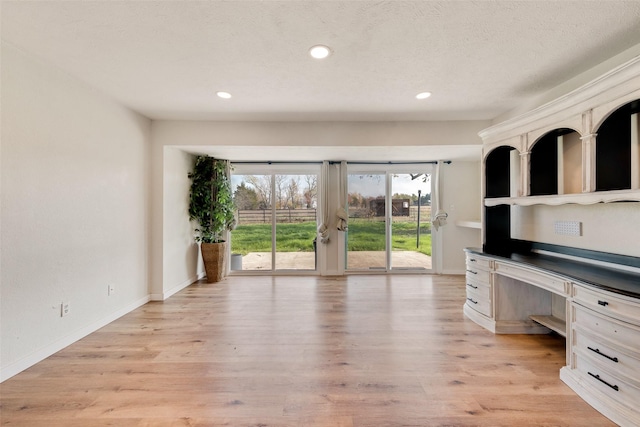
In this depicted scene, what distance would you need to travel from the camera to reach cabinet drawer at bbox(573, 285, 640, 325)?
1497 millimetres

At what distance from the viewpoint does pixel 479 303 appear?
9.45ft

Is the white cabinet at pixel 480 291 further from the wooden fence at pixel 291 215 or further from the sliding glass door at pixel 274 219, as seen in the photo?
the sliding glass door at pixel 274 219

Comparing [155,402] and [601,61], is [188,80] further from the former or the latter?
[601,61]

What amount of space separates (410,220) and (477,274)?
2.32 meters

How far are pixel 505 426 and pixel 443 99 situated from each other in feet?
9.60

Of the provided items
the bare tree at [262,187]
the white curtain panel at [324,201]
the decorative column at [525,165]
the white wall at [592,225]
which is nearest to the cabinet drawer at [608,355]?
the white wall at [592,225]

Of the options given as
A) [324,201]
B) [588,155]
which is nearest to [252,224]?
[324,201]

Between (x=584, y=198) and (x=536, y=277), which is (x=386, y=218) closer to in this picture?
(x=536, y=277)

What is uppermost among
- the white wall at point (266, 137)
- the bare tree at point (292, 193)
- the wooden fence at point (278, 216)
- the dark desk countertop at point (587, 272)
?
the white wall at point (266, 137)

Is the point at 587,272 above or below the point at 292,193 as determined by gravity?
below

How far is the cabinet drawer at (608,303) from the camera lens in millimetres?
1497

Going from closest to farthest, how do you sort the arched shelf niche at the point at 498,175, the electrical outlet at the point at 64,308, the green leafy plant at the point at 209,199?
the electrical outlet at the point at 64,308
the arched shelf niche at the point at 498,175
the green leafy plant at the point at 209,199

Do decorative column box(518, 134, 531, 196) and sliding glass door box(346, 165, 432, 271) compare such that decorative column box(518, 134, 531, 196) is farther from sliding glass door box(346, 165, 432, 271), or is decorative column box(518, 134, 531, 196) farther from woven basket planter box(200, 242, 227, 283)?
woven basket planter box(200, 242, 227, 283)

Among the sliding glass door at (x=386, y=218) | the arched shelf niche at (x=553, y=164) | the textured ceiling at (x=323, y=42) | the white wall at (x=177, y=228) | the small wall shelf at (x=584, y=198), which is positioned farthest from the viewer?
the sliding glass door at (x=386, y=218)
